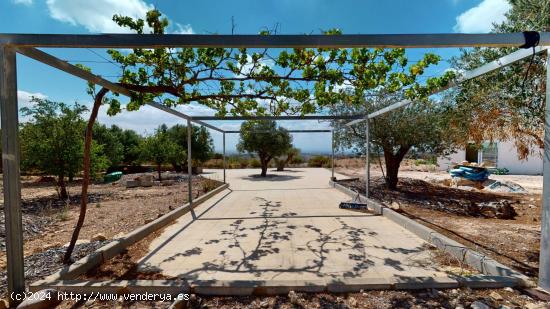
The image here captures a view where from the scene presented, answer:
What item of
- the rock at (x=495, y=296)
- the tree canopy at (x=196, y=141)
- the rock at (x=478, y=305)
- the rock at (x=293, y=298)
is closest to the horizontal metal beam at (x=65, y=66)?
the rock at (x=293, y=298)

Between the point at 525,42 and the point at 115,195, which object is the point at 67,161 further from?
the point at 525,42

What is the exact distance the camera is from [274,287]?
2852 mm

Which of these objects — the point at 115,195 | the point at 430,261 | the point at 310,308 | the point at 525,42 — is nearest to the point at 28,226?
the point at 115,195

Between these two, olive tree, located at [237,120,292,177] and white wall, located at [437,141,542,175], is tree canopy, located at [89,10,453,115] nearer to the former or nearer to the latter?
olive tree, located at [237,120,292,177]

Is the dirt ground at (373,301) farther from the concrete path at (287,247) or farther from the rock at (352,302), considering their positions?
the concrete path at (287,247)

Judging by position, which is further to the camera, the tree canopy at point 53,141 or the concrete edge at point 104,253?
the tree canopy at point 53,141

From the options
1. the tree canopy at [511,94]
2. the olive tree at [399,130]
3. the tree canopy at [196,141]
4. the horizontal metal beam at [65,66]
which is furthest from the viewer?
the tree canopy at [196,141]

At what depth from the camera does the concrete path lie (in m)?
3.35

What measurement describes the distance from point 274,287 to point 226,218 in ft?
11.3

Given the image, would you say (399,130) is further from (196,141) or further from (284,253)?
(196,141)

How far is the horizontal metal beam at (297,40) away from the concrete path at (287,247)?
246 centimetres

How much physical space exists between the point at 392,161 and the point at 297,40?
26.3 ft

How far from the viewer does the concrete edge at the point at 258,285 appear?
2842 mm

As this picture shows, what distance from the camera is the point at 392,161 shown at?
31.8 ft
